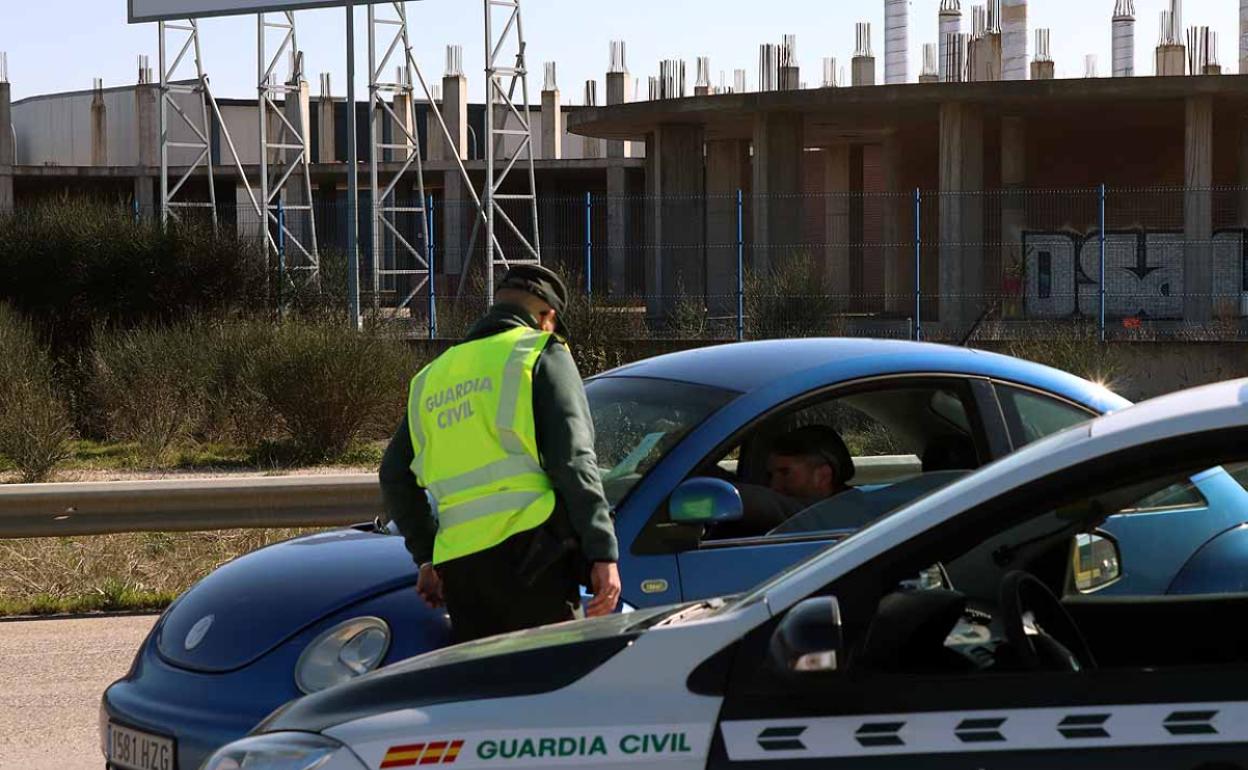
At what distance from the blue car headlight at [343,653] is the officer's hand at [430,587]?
144 millimetres

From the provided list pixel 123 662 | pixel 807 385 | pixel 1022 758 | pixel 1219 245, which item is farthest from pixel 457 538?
pixel 1219 245

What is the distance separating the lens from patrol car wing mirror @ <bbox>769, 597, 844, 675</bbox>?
114 inches

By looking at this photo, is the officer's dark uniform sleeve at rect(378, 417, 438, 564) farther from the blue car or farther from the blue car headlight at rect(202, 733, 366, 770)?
the blue car headlight at rect(202, 733, 366, 770)

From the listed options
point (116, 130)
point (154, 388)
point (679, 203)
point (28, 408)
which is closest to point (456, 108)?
point (116, 130)

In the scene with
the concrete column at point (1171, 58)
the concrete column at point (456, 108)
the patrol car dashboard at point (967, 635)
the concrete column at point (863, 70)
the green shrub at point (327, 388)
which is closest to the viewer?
the patrol car dashboard at point (967, 635)

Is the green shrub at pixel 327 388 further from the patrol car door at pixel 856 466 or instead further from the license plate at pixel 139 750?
the license plate at pixel 139 750

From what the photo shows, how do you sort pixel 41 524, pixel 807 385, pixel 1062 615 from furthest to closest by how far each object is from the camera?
pixel 41 524 < pixel 807 385 < pixel 1062 615

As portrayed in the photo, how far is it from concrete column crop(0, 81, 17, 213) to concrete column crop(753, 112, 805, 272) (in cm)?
2582

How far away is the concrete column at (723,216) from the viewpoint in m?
31.4

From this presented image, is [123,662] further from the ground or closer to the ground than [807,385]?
closer to the ground

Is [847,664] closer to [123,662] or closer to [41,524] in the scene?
[123,662]

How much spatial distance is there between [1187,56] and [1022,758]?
43.4m

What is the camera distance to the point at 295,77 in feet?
146

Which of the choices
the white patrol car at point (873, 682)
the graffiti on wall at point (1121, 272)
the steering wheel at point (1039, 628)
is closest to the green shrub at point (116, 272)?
the graffiti on wall at point (1121, 272)
